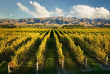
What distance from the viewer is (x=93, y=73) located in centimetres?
927

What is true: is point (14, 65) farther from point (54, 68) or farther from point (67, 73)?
point (67, 73)

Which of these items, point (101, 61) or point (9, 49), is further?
point (9, 49)

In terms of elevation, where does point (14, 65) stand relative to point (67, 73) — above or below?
above

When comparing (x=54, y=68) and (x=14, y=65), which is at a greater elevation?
(x=14, y=65)

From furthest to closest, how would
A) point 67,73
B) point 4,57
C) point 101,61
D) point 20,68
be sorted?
point 4,57, point 101,61, point 20,68, point 67,73

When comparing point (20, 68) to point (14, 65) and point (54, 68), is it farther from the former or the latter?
point (54, 68)

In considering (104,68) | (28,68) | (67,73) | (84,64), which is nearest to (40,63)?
(28,68)

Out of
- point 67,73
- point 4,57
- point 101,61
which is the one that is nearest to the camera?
Answer: point 67,73

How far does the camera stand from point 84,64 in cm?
1063

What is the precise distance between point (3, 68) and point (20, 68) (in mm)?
1976

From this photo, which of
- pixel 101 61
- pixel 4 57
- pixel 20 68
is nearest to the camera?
pixel 20 68

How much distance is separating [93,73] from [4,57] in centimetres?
1212

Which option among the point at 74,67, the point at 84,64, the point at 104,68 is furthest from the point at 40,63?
the point at 104,68

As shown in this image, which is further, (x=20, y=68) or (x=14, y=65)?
(x=20, y=68)
